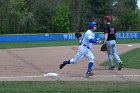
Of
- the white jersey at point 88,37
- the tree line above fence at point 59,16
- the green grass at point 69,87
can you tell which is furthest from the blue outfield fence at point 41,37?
the green grass at point 69,87

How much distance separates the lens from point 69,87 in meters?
11.6

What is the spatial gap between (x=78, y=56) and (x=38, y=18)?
178 ft

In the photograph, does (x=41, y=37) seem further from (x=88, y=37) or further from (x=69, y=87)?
(x=69, y=87)

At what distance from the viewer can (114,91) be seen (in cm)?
1083

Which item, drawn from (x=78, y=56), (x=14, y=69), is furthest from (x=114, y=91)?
(x=14, y=69)

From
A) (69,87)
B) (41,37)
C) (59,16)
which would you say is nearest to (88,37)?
(69,87)

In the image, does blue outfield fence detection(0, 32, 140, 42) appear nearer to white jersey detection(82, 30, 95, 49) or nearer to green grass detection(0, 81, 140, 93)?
white jersey detection(82, 30, 95, 49)

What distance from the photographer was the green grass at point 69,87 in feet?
35.6

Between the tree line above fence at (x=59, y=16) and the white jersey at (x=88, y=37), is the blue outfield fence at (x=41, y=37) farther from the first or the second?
the white jersey at (x=88, y=37)

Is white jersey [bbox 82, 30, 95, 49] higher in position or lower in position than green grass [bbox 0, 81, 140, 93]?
higher

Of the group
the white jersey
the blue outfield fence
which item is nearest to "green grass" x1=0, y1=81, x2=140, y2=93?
the white jersey

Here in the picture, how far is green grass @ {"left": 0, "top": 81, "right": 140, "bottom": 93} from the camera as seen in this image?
10.9 meters

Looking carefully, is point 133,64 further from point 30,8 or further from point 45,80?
point 30,8

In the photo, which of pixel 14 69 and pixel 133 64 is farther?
pixel 133 64
